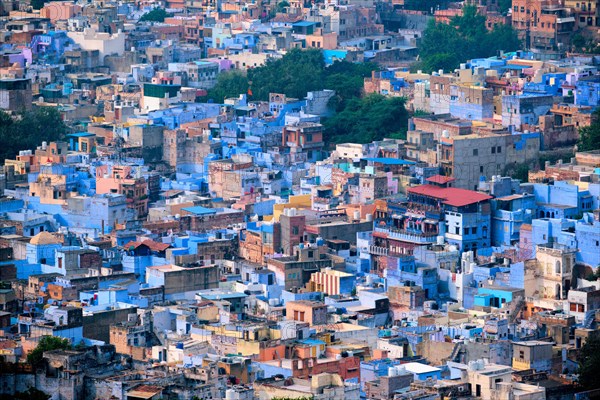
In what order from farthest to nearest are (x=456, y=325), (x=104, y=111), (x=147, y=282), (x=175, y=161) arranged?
(x=104, y=111)
(x=175, y=161)
(x=147, y=282)
(x=456, y=325)

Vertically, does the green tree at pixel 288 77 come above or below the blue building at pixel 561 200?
above

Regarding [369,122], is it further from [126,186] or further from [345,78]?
[126,186]

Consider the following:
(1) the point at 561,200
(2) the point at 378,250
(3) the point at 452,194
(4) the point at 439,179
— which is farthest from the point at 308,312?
(1) the point at 561,200

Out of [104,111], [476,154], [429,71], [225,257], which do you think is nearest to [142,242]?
[225,257]

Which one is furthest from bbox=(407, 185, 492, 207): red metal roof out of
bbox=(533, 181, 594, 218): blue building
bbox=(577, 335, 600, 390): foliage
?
bbox=(577, 335, 600, 390): foliage

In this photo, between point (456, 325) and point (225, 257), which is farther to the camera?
point (225, 257)

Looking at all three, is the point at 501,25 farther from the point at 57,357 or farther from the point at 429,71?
the point at 57,357

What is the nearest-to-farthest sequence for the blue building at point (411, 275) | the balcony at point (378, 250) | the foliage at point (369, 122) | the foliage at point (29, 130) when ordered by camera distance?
the blue building at point (411, 275)
the balcony at point (378, 250)
the foliage at point (369, 122)
the foliage at point (29, 130)

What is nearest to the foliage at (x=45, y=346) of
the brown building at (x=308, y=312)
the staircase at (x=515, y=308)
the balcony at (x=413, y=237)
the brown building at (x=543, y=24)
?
the brown building at (x=308, y=312)

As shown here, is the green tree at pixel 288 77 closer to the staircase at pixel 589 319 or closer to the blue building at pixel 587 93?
the blue building at pixel 587 93
